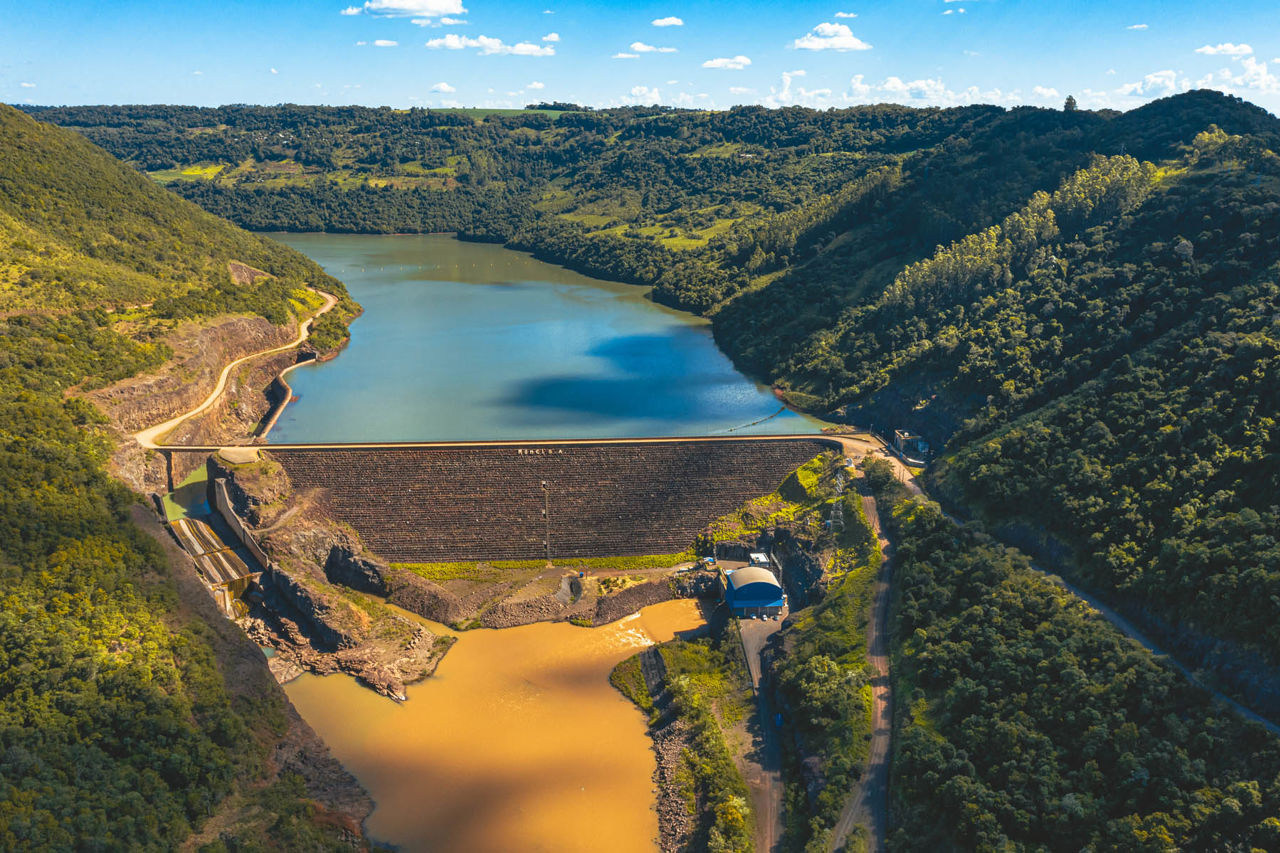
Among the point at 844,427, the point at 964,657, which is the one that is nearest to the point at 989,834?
the point at 964,657

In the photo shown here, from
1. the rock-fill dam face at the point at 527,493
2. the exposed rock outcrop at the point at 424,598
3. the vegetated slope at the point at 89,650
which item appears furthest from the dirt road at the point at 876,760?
the exposed rock outcrop at the point at 424,598

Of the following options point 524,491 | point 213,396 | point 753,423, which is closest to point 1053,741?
point 524,491

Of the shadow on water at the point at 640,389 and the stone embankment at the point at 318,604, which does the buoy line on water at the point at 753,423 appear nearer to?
the shadow on water at the point at 640,389

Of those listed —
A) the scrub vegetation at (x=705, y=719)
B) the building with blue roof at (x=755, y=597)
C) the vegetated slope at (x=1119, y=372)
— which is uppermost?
the vegetated slope at (x=1119, y=372)

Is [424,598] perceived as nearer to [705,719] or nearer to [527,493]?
[527,493]

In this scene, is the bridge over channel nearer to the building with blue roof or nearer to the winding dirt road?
the winding dirt road

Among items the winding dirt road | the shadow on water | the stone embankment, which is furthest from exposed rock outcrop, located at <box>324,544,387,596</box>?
the shadow on water
